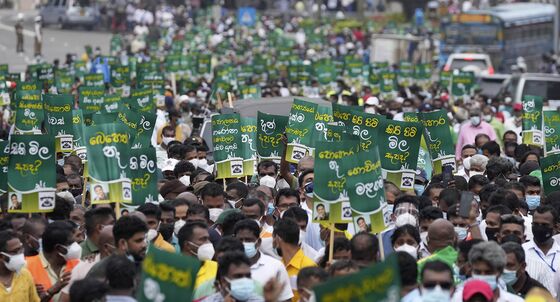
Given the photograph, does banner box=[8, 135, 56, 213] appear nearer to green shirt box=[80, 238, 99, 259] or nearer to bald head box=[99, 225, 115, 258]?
green shirt box=[80, 238, 99, 259]

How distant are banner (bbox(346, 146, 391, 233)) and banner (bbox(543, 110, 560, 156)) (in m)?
6.23

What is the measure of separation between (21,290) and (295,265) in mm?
1634

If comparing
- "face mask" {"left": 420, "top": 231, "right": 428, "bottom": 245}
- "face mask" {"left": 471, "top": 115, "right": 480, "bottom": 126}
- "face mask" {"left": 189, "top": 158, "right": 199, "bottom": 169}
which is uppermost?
"face mask" {"left": 420, "top": 231, "right": 428, "bottom": 245}

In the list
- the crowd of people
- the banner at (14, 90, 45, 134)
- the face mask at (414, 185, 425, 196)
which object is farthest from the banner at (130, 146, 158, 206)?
the banner at (14, 90, 45, 134)

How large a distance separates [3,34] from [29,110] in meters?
41.3

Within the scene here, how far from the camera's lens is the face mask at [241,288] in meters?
8.59

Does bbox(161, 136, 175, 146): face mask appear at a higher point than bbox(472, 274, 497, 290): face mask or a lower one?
lower

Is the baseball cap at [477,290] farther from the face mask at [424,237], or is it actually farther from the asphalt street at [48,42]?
the asphalt street at [48,42]

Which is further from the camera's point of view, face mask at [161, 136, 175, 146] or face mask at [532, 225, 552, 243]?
face mask at [161, 136, 175, 146]

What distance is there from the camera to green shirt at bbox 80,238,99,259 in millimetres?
9992

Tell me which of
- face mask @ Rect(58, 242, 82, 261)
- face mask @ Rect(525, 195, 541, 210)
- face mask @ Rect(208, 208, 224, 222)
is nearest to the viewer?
face mask @ Rect(58, 242, 82, 261)

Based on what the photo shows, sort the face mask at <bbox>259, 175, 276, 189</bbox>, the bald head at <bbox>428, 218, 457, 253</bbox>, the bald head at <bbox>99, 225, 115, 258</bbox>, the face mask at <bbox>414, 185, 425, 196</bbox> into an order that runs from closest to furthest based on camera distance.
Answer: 1. the bald head at <bbox>99, 225, 115, 258</bbox>
2. the bald head at <bbox>428, 218, 457, 253</bbox>
3. the face mask at <bbox>259, 175, 276, 189</bbox>
4. the face mask at <bbox>414, 185, 425, 196</bbox>

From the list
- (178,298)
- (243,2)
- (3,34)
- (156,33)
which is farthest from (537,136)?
(243,2)

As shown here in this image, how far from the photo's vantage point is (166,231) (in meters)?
10.6
